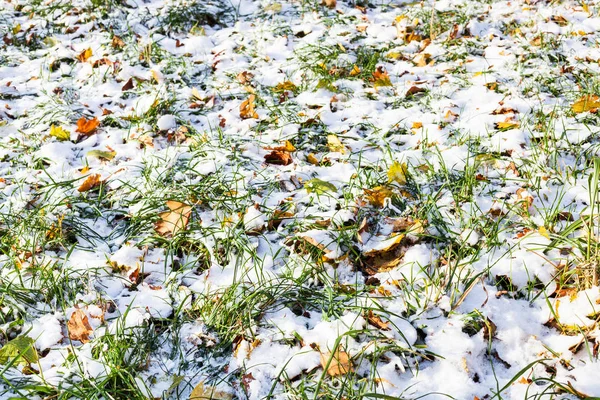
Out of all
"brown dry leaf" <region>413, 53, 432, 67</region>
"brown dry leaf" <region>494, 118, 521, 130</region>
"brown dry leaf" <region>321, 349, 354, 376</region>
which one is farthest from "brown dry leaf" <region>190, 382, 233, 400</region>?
"brown dry leaf" <region>413, 53, 432, 67</region>

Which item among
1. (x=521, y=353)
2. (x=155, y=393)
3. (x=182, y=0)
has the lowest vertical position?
(x=155, y=393)

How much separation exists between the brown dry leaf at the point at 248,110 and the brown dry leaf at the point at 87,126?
0.96 m

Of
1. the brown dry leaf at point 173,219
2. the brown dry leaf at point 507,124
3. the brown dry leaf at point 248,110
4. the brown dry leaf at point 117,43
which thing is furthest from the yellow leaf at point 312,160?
the brown dry leaf at point 117,43

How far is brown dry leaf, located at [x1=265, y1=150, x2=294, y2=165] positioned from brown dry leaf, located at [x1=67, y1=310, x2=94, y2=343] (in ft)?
4.63

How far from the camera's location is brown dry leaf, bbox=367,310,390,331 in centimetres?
195

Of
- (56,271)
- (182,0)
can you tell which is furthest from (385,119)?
(182,0)

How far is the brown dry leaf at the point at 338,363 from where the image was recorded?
1785 mm

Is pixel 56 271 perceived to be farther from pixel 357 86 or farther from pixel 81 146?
pixel 357 86

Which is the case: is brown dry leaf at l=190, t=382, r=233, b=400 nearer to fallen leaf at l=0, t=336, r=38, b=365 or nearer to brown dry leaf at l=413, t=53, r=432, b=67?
fallen leaf at l=0, t=336, r=38, b=365

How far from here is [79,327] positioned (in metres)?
1.98

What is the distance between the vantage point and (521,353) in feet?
6.16

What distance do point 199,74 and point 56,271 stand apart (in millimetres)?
2278

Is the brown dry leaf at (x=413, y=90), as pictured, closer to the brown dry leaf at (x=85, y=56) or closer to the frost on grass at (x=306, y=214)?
the frost on grass at (x=306, y=214)

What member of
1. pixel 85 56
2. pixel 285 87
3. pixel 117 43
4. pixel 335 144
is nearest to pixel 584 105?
pixel 335 144
